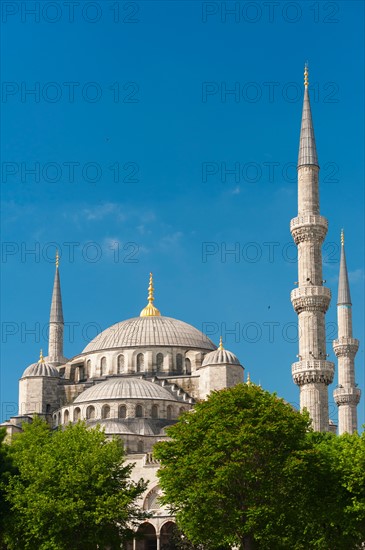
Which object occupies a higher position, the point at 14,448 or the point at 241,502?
the point at 14,448

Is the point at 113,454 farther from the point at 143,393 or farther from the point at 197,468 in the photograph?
the point at 143,393

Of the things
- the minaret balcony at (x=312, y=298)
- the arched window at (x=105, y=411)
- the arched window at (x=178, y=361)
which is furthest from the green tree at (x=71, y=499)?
the arched window at (x=178, y=361)

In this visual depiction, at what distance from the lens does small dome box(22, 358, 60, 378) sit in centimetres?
7738

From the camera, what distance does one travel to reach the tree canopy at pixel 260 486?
133 ft

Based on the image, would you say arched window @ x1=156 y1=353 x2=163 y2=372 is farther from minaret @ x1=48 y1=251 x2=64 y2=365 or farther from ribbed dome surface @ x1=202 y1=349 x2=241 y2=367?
minaret @ x1=48 y1=251 x2=64 y2=365

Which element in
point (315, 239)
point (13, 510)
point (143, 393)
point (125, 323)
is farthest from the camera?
point (125, 323)

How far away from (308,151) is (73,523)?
93.0 ft

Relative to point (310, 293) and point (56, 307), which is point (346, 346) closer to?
point (310, 293)

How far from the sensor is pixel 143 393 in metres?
71.0

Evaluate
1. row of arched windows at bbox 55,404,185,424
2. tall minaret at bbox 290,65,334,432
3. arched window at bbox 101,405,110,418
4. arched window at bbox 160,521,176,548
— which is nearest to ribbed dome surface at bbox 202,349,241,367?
row of arched windows at bbox 55,404,185,424

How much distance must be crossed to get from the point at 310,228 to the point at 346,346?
15.5m

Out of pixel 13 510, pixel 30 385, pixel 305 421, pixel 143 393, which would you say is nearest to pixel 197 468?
pixel 305 421

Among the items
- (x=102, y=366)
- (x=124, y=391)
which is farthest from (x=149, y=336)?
(x=124, y=391)

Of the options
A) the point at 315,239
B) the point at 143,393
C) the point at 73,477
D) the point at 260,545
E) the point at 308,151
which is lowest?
the point at 260,545
